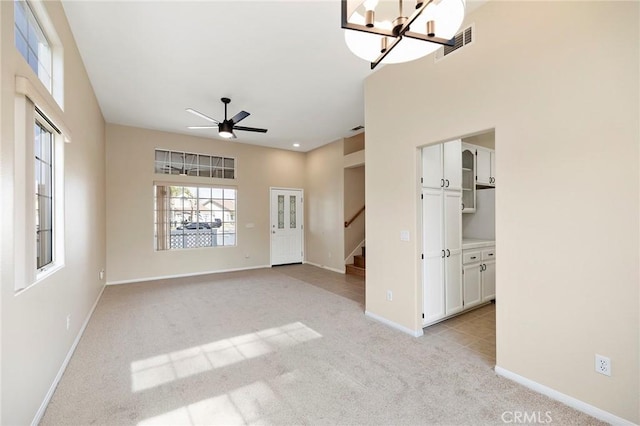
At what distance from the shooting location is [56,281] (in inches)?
92.5

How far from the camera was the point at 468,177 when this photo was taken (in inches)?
180

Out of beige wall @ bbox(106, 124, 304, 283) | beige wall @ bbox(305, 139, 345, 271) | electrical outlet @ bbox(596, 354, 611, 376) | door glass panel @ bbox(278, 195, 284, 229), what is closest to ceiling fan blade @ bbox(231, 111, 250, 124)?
beige wall @ bbox(106, 124, 304, 283)

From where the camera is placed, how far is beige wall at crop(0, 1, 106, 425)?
147 centimetres

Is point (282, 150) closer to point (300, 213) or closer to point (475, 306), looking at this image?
point (300, 213)

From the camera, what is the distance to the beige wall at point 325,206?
6.93 meters

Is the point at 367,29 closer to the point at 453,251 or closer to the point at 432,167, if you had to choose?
the point at 432,167

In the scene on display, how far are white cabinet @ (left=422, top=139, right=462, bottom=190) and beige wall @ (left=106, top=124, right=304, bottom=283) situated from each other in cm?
488

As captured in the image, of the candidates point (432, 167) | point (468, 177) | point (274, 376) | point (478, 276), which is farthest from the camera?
point (468, 177)

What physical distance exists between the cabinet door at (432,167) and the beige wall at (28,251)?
3397 millimetres

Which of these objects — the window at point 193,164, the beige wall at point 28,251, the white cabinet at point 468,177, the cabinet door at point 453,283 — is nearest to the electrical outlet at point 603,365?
the cabinet door at point 453,283

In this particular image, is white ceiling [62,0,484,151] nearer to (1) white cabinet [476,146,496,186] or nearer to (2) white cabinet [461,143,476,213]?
(2) white cabinet [461,143,476,213]

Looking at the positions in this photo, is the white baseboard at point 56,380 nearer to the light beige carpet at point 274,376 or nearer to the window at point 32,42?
the light beige carpet at point 274,376

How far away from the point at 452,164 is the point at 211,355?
11.8 feet

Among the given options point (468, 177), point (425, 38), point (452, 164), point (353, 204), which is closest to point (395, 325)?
point (452, 164)
